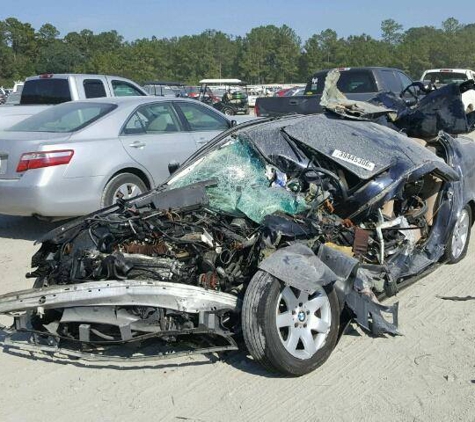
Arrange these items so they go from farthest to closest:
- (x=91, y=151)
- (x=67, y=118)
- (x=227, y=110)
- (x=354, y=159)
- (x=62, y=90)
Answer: (x=227, y=110)
(x=62, y=90)
(x=67, y=118)
(x=91, y=151)
(x=354, y=159)

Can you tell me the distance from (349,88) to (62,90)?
6.50m

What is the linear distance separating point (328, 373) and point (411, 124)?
3.12m

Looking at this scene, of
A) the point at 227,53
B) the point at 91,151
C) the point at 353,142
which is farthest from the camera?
the point at 227,53

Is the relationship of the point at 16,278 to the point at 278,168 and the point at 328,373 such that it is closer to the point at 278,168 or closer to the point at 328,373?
the point at 278,168

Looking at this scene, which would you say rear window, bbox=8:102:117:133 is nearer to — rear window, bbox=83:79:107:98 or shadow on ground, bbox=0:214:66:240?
shadow on ground, bbox=0:214:66:240

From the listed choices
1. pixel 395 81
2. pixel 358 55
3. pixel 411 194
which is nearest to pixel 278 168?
pixel 411 194

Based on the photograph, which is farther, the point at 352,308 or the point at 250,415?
the point at 352,308

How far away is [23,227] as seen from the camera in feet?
27.8

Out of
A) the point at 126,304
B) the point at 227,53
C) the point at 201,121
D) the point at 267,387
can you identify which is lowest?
the point at 227,53

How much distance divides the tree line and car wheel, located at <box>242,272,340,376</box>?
225ft

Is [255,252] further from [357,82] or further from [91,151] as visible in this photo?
[357,82]

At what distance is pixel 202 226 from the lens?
441 centimetres

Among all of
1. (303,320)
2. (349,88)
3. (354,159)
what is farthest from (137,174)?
(349,88)

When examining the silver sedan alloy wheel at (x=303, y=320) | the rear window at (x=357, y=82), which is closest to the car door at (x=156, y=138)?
the silver sedan alloy wheel at (x=303, y=320)
